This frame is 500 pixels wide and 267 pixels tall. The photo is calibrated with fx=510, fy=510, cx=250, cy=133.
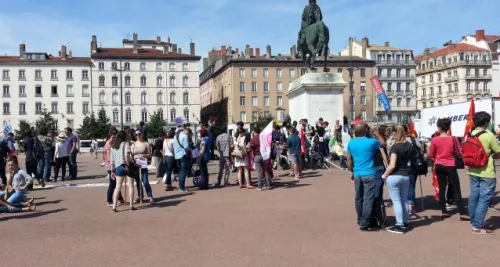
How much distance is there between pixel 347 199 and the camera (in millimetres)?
11391

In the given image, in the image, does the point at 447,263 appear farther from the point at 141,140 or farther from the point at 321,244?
the point at 141,140

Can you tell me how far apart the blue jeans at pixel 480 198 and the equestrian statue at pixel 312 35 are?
1421 centimetres

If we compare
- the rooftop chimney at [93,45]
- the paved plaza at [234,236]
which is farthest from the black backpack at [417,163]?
the rooftop chimney at [93,45]

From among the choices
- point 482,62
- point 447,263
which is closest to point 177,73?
point 482,62

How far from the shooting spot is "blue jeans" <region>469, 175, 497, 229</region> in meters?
7.64

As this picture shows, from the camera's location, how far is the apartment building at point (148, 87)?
88250 mm

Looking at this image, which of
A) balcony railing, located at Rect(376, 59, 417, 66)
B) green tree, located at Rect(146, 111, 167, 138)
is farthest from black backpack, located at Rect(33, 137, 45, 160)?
balcony railing, located at Rect(376, 59, 417, 66)

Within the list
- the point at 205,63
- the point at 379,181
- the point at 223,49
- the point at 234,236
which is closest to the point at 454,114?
the point at 379,181

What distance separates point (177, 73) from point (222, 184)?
76404 mm

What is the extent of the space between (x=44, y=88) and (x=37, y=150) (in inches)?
→ 3037

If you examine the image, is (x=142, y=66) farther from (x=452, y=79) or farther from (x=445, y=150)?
(x=445, y=150)

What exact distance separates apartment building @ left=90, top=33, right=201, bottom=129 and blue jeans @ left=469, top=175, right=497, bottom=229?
82.1 metres

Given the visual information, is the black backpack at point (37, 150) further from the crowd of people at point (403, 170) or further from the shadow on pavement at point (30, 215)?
the crowd of people at point (403, 170)

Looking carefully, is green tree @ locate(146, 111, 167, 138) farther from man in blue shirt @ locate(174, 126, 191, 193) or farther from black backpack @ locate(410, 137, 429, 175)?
black backpack @ locate(410, 137, 429, 175)
